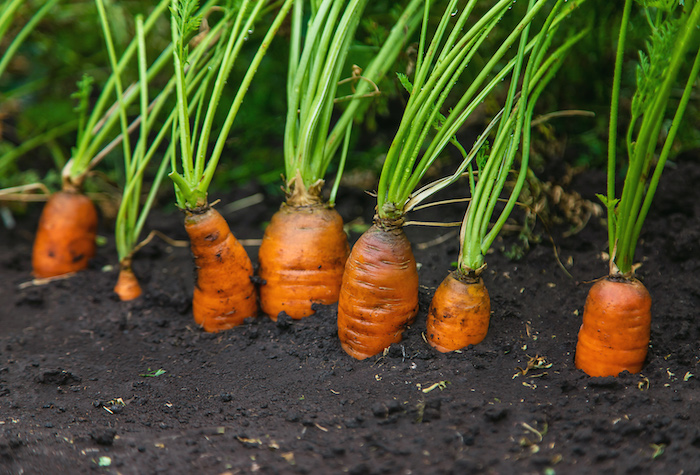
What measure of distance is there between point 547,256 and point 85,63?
8.05 ft

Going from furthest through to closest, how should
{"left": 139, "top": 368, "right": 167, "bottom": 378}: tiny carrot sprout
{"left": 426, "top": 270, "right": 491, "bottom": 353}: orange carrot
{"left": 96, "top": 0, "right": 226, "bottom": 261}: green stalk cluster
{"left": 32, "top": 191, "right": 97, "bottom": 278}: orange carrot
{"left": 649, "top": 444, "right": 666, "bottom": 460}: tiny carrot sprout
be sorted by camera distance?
{"left": 32, "top": 191, "right": 97, "bottom": 278}: orange carrot, {"left": 96, "top": 0, "right": 226, "bottom": 261}: green stalk cluster, {"left": 139, "top": 368, "right": 167, "bottom": 378}: tiny carrot sprout, {"left": 426, "top": 270, "right": 491, "bottom": 353}: orange carrot, {"left": 649, "top": 444, "right": 666, "bottom": 460}: tiny carrot sprout

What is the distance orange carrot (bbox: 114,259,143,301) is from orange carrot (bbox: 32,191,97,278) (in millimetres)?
304

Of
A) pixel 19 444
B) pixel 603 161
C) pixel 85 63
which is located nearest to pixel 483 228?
pixel 603 161

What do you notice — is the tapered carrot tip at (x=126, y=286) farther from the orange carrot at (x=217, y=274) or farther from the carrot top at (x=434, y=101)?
the carrot top at (x=434, y=101)

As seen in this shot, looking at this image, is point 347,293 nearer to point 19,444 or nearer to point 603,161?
point 19,444

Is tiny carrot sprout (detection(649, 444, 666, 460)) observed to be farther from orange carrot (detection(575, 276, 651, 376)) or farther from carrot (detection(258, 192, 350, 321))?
carrot (detection(258, 192, 350, 321))

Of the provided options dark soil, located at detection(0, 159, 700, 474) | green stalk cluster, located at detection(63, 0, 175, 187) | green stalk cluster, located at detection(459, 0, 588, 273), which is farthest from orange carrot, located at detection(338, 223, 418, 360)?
green stalk cluster, located at detection(63, 0, 175, 187)

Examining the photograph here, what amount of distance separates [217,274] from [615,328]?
1.09 meters

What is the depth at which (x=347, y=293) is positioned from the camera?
4.91 ft

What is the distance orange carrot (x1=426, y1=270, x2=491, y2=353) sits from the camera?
1393mm

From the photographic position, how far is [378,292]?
1452 mm

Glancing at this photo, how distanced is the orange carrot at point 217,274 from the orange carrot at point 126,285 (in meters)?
0.30

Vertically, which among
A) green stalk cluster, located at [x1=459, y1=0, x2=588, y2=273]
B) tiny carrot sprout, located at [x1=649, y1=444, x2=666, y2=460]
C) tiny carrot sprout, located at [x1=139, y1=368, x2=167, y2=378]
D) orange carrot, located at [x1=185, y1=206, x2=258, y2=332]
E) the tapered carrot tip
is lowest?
the tapered carrot tip

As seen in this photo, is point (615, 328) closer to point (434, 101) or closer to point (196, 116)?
point (434, 101)
